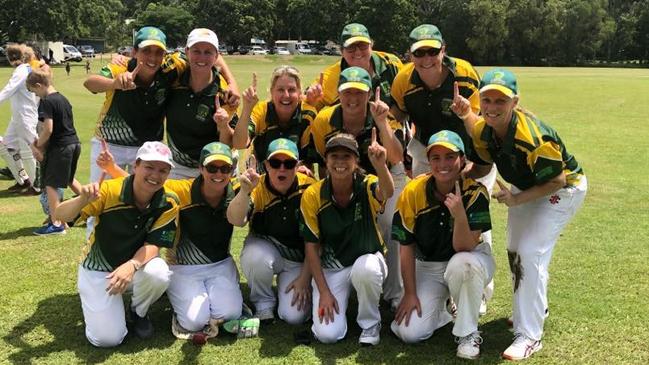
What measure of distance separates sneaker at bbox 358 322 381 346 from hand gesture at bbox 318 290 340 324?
0.31 metres

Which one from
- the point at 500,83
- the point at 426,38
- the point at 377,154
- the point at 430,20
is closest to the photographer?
the point at 500,83

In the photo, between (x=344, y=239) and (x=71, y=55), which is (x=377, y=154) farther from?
(x=71, y=55)

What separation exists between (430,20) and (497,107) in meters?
106

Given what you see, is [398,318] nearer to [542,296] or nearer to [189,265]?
[542,296]

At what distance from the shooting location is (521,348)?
480 cm

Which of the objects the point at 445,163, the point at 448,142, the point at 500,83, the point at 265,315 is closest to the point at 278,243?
the point at 265,315

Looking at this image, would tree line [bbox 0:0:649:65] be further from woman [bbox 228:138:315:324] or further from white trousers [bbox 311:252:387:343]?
white trousers [bbox 311:252:387:343]

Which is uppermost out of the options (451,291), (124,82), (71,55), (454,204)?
(124,82)

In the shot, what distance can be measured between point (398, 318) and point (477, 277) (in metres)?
0.80

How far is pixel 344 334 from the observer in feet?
17.3

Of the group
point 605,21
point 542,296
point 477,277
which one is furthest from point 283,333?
point 605,21

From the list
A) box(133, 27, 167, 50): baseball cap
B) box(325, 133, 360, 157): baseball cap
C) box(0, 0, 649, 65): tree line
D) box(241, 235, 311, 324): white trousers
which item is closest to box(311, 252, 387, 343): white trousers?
box(241, 235, 311, 324): white trousers

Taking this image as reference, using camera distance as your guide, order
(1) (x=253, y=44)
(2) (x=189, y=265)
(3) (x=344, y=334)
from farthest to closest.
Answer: (1) (x=253, y=44)
(2) (x=189, y=265)
(3) (x=344, y=334)

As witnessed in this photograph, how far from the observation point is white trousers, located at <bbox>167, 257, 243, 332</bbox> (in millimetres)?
5383
